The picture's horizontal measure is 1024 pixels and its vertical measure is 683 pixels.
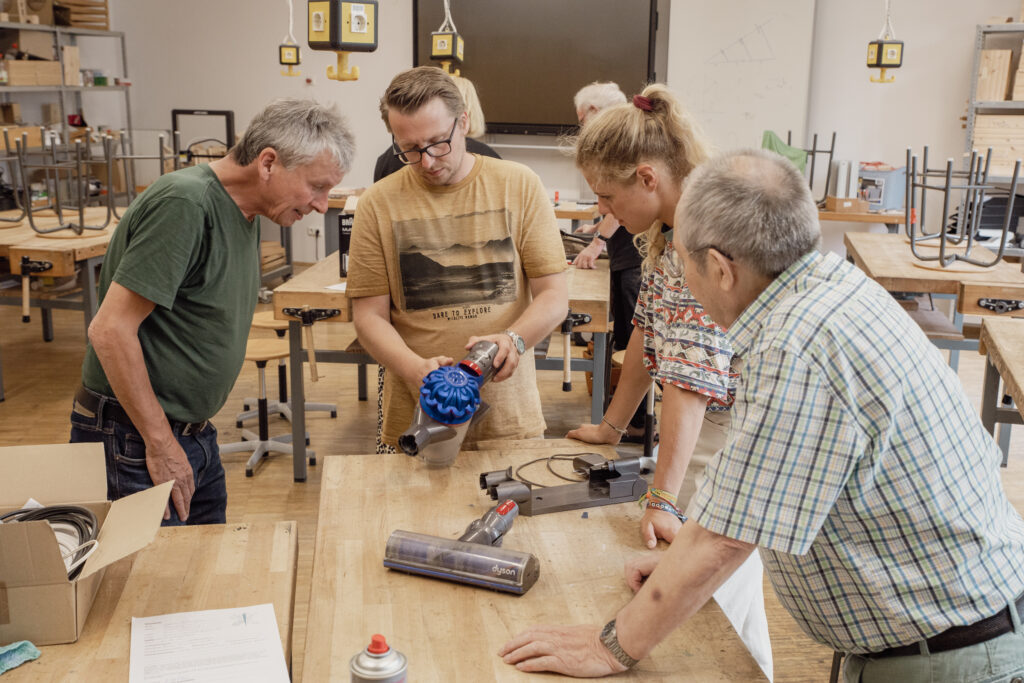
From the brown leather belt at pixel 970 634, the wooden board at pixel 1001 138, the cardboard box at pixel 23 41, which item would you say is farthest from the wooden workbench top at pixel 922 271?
the cardboard box at pixel 23 41

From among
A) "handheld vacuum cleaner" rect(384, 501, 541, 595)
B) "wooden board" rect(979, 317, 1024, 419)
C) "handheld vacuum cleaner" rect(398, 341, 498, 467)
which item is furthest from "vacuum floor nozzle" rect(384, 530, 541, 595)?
"wooden board" rect(979, 317, 1024, 419)

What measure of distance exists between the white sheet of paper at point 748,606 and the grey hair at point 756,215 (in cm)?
79

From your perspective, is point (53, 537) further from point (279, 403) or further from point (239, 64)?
point (239, 64)

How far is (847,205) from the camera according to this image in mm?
6281

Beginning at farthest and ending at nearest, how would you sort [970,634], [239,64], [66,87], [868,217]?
1. [239,64]
2. [66,87]
3. [868,217]
4. [970,634]

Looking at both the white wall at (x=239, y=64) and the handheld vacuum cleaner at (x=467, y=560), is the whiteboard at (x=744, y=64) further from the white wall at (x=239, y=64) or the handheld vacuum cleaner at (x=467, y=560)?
→ the handheld vacuum cleaner at (x=467, y=560)

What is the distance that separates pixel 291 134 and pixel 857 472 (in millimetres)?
1250

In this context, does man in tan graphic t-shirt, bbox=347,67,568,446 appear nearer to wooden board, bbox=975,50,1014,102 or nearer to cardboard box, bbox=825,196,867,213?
cardboard box, bbox=825,196,867,213

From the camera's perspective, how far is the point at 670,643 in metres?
1.27

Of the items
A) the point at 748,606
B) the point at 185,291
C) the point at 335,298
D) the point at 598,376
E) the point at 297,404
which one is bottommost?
the point at 297,404

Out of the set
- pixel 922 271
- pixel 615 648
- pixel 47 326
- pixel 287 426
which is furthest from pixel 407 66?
pixel 615 648

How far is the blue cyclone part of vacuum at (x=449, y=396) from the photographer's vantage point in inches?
65.7

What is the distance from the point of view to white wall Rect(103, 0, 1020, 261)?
21.8 ft

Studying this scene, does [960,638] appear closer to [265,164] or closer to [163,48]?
[265,164]
